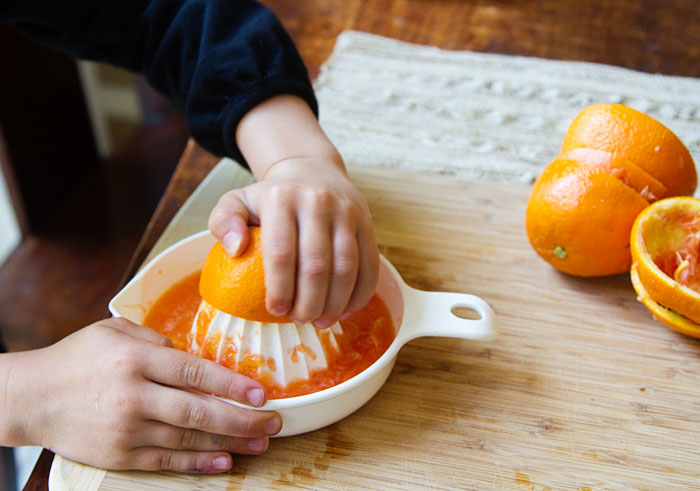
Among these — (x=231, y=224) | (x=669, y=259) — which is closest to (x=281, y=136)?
(x=231, y=224)

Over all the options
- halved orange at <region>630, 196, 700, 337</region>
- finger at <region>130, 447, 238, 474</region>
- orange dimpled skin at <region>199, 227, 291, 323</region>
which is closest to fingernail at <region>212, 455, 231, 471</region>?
finger at <region>130, 447, 238, 474</region>

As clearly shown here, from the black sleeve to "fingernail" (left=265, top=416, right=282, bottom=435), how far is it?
338mm

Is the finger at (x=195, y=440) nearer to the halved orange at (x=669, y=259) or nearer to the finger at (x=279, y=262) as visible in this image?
the finger at (x=279, y=262)

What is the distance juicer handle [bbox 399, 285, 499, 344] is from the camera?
0.53 meters

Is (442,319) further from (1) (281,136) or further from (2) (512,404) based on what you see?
(1) (281,136)

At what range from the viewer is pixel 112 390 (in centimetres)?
47

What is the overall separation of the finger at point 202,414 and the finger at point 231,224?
0.37ft

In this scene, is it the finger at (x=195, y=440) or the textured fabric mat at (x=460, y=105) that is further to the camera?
the textured fabric mat at (x=460, y=105)

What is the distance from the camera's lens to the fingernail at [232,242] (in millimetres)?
498

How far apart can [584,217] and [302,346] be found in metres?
0.29

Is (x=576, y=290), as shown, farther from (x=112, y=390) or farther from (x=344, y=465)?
(x=112, y=390)

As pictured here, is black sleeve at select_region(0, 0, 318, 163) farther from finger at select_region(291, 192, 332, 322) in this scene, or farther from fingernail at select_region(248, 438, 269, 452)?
fingernail at select_region(248, 438, 269, 452)

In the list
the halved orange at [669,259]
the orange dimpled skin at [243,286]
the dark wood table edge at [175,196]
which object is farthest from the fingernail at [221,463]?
the halved orange at [669,259]

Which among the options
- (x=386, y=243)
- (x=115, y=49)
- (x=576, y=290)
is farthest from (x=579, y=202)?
(x=115, y=49)
